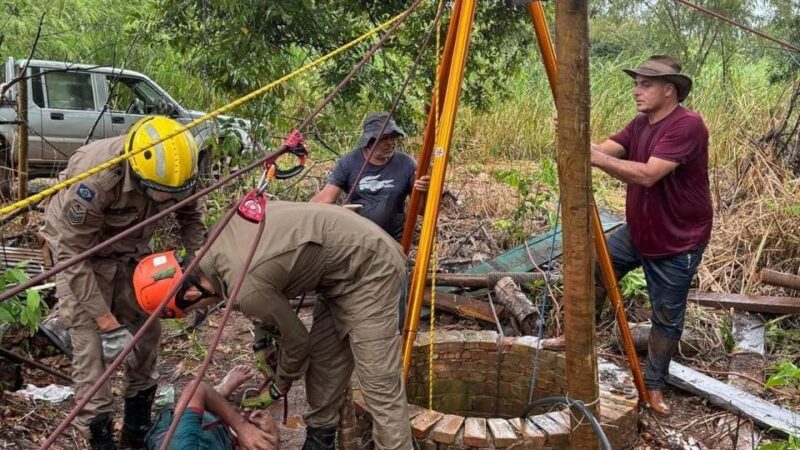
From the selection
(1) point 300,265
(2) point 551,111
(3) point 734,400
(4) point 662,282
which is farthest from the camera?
(2) point 551,111

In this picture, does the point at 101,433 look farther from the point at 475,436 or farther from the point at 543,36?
the point at 543,36

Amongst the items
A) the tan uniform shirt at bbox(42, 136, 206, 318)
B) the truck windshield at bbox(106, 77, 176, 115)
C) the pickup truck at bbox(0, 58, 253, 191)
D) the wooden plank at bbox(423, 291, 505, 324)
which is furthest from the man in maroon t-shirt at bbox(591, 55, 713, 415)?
the truck windshield at bbox(106, 77, 176, 115)

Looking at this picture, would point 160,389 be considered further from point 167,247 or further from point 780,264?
point 780,264

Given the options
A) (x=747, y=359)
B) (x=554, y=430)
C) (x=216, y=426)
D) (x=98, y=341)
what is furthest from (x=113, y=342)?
(x=747, y=359)

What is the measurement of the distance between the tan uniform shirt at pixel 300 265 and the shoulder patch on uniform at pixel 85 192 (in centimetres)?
65

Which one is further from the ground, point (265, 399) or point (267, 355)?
point (267, 355)

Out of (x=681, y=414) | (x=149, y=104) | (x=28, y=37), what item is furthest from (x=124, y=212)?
(x=28, y=37)

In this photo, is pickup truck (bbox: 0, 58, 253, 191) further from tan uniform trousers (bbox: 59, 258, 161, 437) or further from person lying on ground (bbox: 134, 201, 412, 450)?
person lying on ground (bbox: 134, 201, 412, 450)

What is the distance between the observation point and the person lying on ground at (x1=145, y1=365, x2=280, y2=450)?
2.59 m

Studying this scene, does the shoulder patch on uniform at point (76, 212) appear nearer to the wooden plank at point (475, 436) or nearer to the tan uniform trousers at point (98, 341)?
the tan uniform trousers at point (98, 341)

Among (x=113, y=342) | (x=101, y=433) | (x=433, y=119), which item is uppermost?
(x=433, y=119)

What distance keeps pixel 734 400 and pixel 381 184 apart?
91.1 inches

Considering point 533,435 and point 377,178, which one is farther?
point 377,178

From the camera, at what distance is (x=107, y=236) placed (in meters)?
3.12
